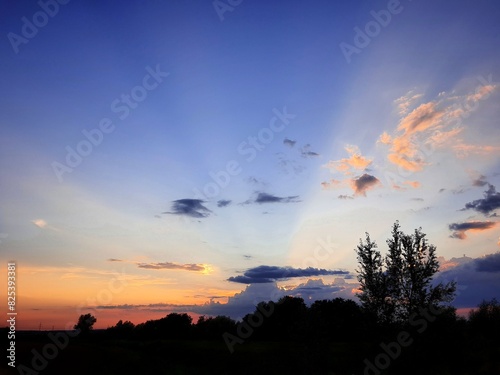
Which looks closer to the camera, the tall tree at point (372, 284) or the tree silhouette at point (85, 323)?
the tall tree at point (372, 284)

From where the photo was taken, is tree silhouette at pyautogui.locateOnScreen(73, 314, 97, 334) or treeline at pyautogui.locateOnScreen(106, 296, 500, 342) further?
tree silhouette at pyautogui.locateOnScreen(73, 314, 97, 334)

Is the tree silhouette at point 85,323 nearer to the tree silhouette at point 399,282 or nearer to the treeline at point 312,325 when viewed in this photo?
the treeline at point 312,325

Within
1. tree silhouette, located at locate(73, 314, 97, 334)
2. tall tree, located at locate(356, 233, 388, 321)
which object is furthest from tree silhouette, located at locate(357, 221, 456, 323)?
tree silhouette, located at locate(73, 314, 97, 334)

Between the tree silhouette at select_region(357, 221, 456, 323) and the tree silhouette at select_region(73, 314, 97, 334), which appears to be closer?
the tree silhouette at select_region(357, 221, 456, 323)

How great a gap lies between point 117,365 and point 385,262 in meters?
35.4

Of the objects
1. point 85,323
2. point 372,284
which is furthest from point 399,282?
point 85,323

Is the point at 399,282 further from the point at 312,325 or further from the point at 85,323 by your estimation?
the point at 85,323

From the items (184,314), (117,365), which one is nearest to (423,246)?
(117,365)

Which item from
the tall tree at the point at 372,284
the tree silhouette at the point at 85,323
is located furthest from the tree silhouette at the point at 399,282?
the tree silhouette at the point at 85,323

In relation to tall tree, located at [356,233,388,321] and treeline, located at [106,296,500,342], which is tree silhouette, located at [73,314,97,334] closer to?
treeline, located at [106,296,500,342]

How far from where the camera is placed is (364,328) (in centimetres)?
4297

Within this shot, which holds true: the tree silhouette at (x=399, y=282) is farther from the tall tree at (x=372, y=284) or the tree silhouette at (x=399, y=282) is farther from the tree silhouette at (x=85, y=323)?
the tree silhouette at (x=85, y=323)

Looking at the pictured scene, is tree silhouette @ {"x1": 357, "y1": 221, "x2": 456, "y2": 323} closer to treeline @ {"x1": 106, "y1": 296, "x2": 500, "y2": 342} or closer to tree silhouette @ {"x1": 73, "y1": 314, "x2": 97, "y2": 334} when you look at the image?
treeline @ {"x1": 106, "y1": 296, "x2": 500, "y2": 342}

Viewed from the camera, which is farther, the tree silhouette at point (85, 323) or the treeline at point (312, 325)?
the tree silhouette at point (85, 323)
